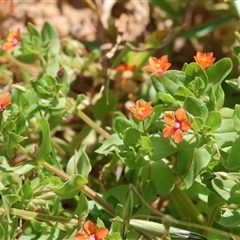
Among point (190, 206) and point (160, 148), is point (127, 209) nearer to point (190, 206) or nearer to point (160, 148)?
point (160, 148)

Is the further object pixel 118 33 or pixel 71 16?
pixel 71 16

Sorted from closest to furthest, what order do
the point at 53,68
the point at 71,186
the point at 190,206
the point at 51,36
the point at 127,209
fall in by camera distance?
the point at 127,209
the point at 71,186
the point at 190,206
the point at 53,68
the point at 51,36

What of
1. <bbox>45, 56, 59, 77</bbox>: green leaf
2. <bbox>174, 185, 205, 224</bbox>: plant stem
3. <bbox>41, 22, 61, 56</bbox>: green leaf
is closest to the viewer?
<bbox>174, 185, 205, 224</bbox>: plant stem

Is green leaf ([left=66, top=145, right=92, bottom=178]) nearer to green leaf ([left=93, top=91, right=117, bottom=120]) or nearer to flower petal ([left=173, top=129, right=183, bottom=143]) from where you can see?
flower petal ([left=173, top=129, right=183, bottom=143])

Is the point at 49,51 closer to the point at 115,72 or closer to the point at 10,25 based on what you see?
the point at 115,72

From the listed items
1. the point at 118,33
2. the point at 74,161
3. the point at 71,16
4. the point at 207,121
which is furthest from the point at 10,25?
the point at 207,121

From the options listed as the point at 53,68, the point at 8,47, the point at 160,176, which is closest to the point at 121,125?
the point at 160,176

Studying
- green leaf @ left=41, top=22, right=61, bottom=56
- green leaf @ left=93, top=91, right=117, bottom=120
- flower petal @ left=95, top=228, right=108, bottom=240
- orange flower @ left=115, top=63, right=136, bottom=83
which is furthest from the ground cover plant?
orange flower @ left=115, top=63, right=136, bottom=83
